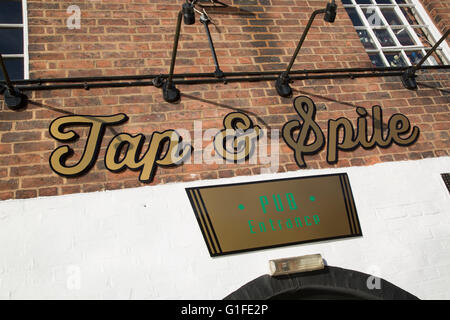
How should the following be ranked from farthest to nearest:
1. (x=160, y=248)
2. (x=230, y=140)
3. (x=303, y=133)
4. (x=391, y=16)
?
1. (x=391, y=16)
2. (x=303, y=133)
3. (x=230, y=140)
4. (x=160, y=248)

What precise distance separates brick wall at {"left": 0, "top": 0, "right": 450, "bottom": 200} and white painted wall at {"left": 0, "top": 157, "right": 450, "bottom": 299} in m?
0.18

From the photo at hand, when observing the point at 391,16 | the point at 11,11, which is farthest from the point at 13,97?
the point at 391,16

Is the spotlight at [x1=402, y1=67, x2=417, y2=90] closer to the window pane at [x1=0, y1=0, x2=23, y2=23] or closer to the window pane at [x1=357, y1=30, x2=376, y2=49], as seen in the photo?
the window pane at [x1=357, y1=30, x2=376, y2=49]

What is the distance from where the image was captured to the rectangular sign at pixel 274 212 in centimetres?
279

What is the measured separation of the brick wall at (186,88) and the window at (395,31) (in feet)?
1.63

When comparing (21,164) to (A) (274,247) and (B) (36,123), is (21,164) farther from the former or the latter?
(A) (274,247)

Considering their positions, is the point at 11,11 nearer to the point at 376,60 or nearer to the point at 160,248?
the point at 160,248

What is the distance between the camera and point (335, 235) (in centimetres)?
297

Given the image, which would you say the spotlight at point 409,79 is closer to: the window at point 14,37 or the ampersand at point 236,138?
the ampersand at point 236,138

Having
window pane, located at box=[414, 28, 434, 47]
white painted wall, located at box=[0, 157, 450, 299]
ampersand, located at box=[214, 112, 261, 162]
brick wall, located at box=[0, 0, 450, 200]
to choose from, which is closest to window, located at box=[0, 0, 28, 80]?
brick wall, located at box=[0, 0, 450, 200]

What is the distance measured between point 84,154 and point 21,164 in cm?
50

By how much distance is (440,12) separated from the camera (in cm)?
471

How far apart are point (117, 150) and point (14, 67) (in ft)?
4.86

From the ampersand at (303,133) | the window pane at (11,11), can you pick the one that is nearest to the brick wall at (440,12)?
the ampersand at (303,133)
